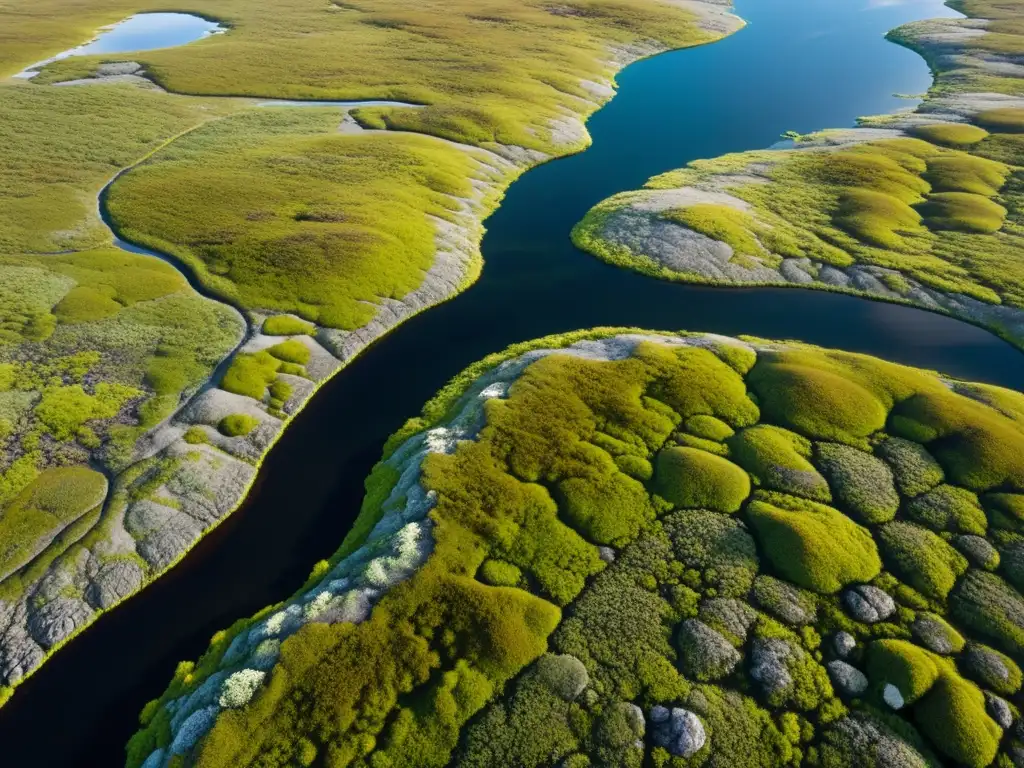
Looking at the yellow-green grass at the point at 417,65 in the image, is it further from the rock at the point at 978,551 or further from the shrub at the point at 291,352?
the rock at the point at 978,551

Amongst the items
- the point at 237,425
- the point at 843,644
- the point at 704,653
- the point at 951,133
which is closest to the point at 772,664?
the point at 704,653

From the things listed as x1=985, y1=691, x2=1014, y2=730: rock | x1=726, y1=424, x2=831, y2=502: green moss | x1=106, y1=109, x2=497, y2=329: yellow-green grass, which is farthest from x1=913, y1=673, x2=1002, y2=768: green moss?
x1=106, y1=109, x2=497, y2=329: yellow-green grass

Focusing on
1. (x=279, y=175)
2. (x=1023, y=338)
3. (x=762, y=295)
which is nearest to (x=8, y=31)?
(x=279, y=175)

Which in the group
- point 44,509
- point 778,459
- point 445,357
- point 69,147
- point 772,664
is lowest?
point 69,147

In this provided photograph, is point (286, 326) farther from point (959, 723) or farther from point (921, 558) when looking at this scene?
point (959, 723)

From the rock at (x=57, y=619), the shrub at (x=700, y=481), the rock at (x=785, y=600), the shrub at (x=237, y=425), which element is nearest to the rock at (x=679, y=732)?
the rock at (x=785, y=600)

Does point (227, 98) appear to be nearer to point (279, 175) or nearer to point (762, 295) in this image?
point (279, 175)
